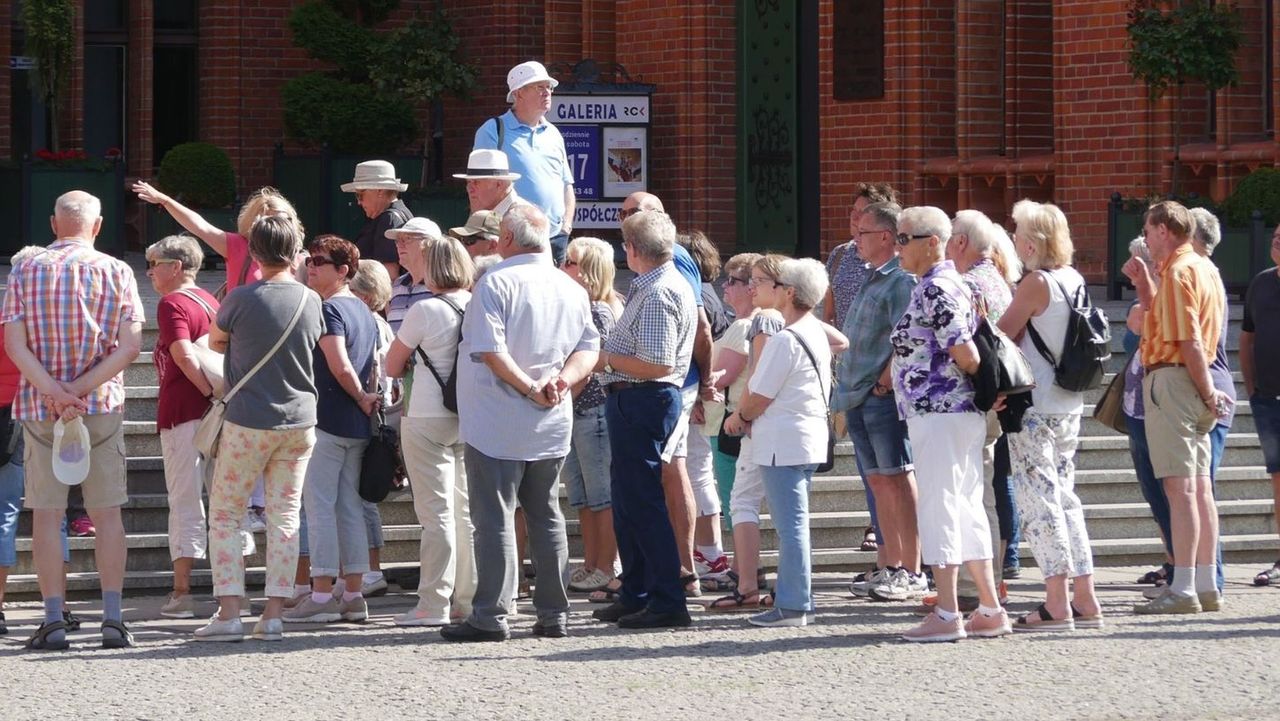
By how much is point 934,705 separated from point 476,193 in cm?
374

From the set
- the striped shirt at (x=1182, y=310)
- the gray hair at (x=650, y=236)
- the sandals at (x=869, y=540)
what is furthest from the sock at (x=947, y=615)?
the sandals at (x=869, y=540)

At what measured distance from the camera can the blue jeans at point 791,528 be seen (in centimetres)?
896

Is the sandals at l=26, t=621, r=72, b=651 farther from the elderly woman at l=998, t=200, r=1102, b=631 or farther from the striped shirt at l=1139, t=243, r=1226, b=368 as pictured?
the striped shirt at l=1139, t=243, r=1226, b=368

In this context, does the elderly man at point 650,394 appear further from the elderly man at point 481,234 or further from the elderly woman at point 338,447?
the elderly woman at point 338,447

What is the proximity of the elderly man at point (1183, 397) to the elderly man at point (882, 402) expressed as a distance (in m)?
1.07

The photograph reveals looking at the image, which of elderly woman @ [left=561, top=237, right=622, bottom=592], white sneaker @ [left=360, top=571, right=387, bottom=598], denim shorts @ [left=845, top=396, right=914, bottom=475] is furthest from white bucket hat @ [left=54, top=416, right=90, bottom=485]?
denim shorts @ [left=845, top=396, right=914, bottom=475]

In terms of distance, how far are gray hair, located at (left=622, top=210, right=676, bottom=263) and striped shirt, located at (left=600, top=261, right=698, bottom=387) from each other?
2.6 inches

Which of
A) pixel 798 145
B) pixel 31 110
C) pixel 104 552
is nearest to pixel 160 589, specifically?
pixel 104 552

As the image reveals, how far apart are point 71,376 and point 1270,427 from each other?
218 inches

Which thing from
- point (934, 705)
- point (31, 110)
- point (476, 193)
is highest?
point (31, 110)

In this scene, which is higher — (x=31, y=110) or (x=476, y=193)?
(x=31, y=110)

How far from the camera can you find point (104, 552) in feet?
28.5

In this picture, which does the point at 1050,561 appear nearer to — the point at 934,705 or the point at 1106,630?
the point at 1106,630

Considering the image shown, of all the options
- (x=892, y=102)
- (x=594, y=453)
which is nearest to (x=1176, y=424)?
(x=594, y=453)
